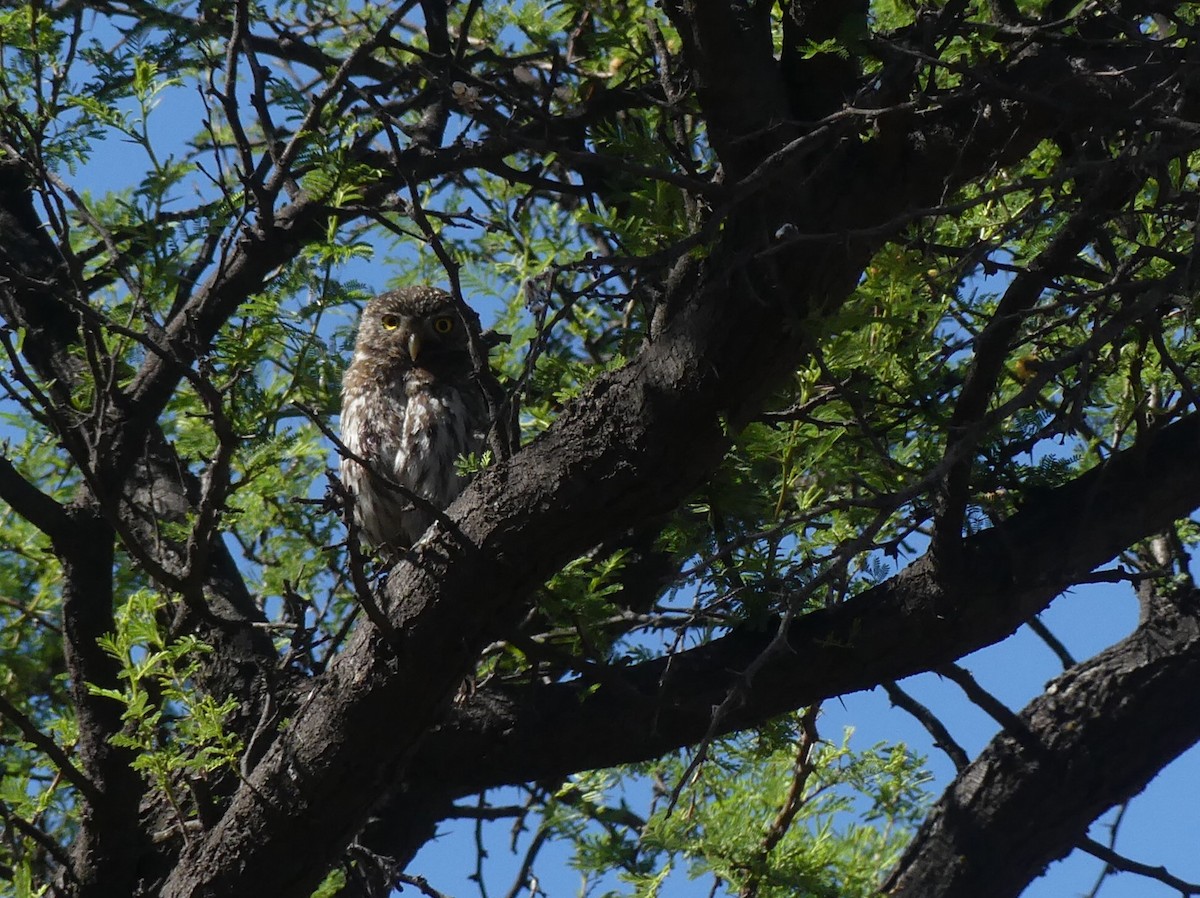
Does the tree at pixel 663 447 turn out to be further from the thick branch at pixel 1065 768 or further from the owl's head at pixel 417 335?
the owl's head at pixel 417 335

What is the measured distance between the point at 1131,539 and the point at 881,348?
2.65 ft

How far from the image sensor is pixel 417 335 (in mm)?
5391

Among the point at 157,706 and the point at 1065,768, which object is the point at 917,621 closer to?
the point at 1065,768

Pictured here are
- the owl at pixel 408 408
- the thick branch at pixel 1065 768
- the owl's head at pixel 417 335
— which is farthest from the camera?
the owl's head at pixel 417 335

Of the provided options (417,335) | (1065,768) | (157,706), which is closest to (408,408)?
(417,335)

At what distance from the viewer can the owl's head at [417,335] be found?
5355 mm

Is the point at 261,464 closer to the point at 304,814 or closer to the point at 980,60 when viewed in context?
the point at 304,814

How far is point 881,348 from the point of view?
340 cm

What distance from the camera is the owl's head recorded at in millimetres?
5355

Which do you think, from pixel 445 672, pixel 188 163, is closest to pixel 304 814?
pixel 445 672

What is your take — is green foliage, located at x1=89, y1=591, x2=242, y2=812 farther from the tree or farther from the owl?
the owl

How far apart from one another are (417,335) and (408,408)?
0.44m

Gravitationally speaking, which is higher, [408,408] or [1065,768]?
[408,408]

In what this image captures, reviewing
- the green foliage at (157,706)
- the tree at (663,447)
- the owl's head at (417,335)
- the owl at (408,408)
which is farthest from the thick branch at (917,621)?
the owl's head at (417,335)
